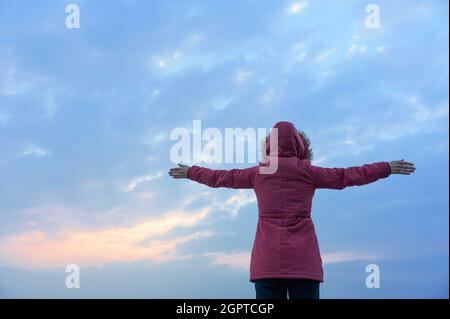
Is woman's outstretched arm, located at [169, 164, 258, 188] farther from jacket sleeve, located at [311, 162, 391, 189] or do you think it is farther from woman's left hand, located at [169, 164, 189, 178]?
jacket sleeve, located at [311, 162, 391, 189]

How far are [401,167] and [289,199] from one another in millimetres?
1454

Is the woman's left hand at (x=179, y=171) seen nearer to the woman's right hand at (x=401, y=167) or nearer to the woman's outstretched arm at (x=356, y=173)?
the woman's outstretched arm at (x=356, y=173)

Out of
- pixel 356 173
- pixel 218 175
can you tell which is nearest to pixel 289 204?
pixel 356 173

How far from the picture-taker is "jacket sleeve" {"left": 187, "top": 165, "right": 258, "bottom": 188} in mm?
6359

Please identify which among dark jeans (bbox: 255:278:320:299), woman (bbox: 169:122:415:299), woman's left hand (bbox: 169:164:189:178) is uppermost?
woman's left hand (bbox: 169:164:189:178)

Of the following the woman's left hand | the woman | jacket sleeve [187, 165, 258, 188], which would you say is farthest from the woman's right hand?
the woman's left hand

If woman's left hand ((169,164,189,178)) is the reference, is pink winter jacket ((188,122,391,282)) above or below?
below

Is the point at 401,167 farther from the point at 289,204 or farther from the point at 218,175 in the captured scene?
the point at 218,175

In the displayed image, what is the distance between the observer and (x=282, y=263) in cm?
574
